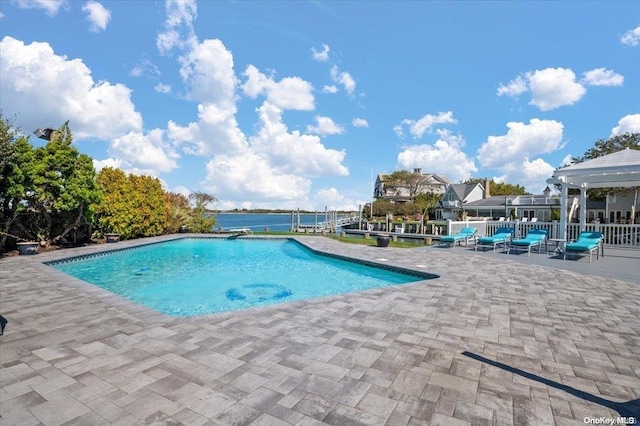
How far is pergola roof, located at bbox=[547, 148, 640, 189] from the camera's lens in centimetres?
1016

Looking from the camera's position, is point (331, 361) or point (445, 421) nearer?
point (445, 421)

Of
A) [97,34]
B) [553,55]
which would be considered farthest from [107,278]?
[553,55]

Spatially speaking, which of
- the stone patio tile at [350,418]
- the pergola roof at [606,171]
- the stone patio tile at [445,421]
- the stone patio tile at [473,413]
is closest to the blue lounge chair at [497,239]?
the pergola roof at [606,171]

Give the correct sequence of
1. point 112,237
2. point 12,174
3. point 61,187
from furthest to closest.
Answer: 1. point 112,237
2. point 61,187
3. point 12,174

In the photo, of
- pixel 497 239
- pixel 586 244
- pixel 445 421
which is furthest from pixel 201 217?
pixel 445 421

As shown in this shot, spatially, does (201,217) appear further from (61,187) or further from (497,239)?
(497,239)

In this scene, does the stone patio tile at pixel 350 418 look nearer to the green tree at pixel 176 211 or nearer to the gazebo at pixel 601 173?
the gazebo at pixel 601 173

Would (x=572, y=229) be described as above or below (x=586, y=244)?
above

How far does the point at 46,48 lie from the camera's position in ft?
35.2

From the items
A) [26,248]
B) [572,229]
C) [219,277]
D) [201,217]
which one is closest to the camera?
[219,277]

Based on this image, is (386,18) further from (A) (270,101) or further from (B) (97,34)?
(B) (97,34)

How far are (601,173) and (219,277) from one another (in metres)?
13.2

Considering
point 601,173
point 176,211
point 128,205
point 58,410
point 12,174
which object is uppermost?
point 601,173

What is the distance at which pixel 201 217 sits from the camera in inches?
825
